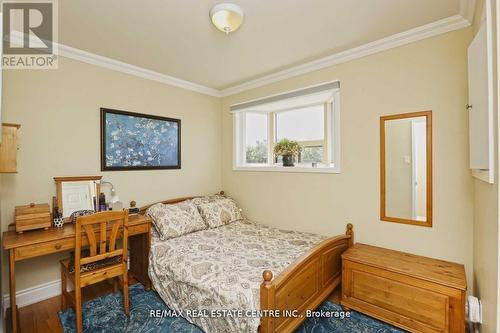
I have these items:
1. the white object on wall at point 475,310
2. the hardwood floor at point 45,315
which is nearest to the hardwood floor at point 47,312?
the hardwood floor at point 45,315

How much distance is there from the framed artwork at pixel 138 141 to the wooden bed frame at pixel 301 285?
2.22 m

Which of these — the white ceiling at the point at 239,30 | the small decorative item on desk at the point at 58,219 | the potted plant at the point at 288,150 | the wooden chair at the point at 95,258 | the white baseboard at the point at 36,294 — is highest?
the white ceiling at the point at 239,30

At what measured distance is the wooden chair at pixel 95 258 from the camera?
2021 mm

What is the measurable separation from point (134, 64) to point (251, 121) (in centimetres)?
180

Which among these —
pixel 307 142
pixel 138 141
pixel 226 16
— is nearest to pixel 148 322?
pixel 138 141

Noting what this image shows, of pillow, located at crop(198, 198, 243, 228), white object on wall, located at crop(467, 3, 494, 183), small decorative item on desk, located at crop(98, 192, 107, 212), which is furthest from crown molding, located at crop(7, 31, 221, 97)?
white object on wall, located at crop(467, 3, 494, 183)

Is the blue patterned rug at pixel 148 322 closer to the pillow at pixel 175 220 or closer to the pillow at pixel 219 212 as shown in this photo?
the pillow at pixel 175 220

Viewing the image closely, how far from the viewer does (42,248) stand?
1.98 m

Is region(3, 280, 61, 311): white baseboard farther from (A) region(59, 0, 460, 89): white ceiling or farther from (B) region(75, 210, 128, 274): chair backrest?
(A) region(59, 0, 460, 89): white ceiling

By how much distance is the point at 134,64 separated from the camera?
2.99m

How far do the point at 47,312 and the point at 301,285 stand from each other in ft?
7.65

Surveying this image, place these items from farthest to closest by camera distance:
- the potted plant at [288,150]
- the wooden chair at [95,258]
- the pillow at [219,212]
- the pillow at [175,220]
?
the potted plant at [288,150] → the pillow at [219,212] → the pillow at [175,220] → the wooden chair at [95,258]

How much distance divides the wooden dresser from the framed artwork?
2.53m

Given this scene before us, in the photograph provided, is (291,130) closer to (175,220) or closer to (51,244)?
(175,220)
